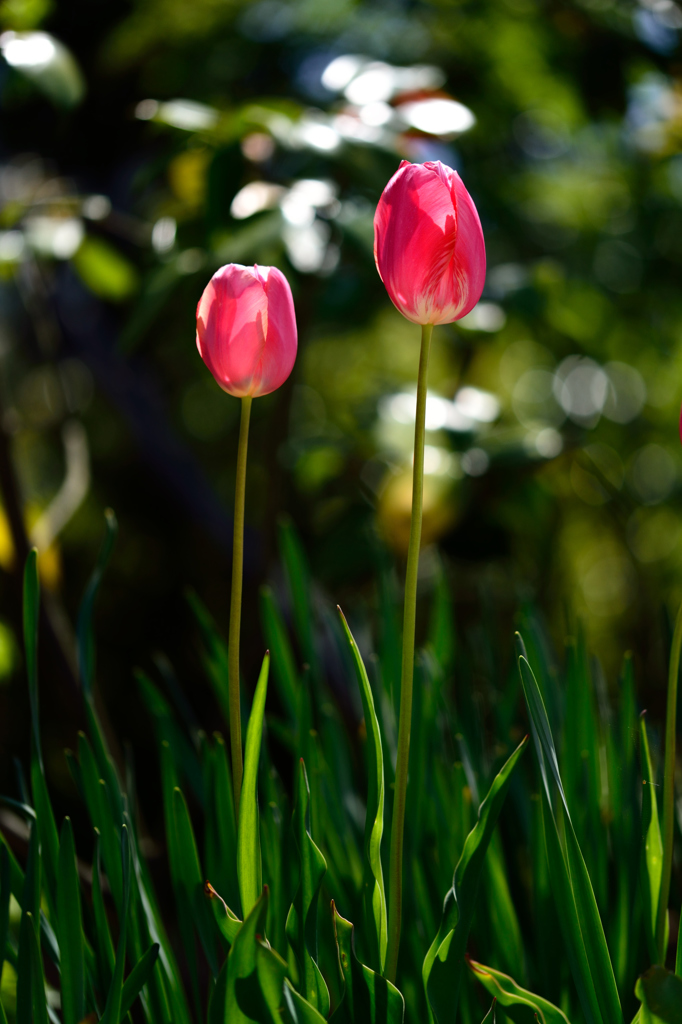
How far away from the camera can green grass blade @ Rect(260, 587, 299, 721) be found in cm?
50

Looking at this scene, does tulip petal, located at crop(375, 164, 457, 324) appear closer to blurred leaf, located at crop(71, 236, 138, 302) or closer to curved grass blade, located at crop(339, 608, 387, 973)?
curved grass blade, located at crop(339, 608, 387, 973)

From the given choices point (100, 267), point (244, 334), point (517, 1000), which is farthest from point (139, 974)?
point (100, 267)

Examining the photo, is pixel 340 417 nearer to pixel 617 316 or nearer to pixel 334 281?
pixel 617 316

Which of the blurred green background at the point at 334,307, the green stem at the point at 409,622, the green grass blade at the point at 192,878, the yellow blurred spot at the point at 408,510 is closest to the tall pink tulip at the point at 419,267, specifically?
the green stem at the point at 409,622

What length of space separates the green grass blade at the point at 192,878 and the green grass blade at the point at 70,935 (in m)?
0.05

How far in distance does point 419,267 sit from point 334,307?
534 millimetres

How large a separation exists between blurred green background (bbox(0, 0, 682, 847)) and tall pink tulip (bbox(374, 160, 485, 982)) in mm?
277

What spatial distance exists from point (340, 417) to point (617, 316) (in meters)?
0.75

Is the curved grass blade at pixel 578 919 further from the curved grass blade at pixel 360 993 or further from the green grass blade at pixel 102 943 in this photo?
the green grass blade at pixel 102 943

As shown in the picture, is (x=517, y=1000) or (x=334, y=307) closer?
(x=517, y=1000)

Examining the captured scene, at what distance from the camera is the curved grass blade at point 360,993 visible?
0.30 meters

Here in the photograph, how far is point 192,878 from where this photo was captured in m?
0.37

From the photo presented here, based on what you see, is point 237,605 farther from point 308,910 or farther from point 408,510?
point 408,510

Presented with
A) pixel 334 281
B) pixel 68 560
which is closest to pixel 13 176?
pixel 334 281
